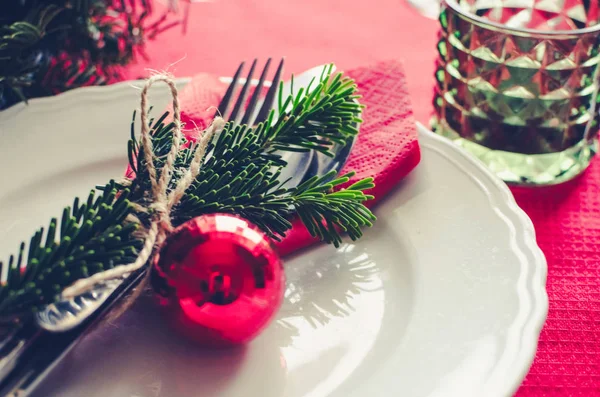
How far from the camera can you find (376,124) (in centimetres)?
56

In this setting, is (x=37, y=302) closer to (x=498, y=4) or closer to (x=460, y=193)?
(x=460, y=193)

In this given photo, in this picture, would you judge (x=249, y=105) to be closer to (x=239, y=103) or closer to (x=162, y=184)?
(x=239, y=103)

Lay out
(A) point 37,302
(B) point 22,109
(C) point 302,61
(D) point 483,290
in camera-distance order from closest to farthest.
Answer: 1. (A) point 37,302
2. (D) point 483,290
3. (B) point 22,109
4. (C) point 302,61

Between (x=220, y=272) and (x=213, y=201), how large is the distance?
6cm

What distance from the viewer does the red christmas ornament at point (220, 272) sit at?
345mm

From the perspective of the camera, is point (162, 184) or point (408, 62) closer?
point (162, 184)

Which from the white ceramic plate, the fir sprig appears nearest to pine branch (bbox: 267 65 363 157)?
the fir sprig

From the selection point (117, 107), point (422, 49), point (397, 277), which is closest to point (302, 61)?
point (422, 49)

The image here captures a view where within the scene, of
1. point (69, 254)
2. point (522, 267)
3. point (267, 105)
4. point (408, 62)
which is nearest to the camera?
point (69, 254)

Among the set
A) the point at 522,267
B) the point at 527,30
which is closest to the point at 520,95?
the point at 527,30

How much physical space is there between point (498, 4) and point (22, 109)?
0.55m

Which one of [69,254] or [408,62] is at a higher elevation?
[69,254]

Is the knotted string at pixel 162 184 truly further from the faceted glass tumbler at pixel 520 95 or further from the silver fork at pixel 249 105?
the faceted glass tumbler at pixel 520 95

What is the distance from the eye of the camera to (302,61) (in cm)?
80
